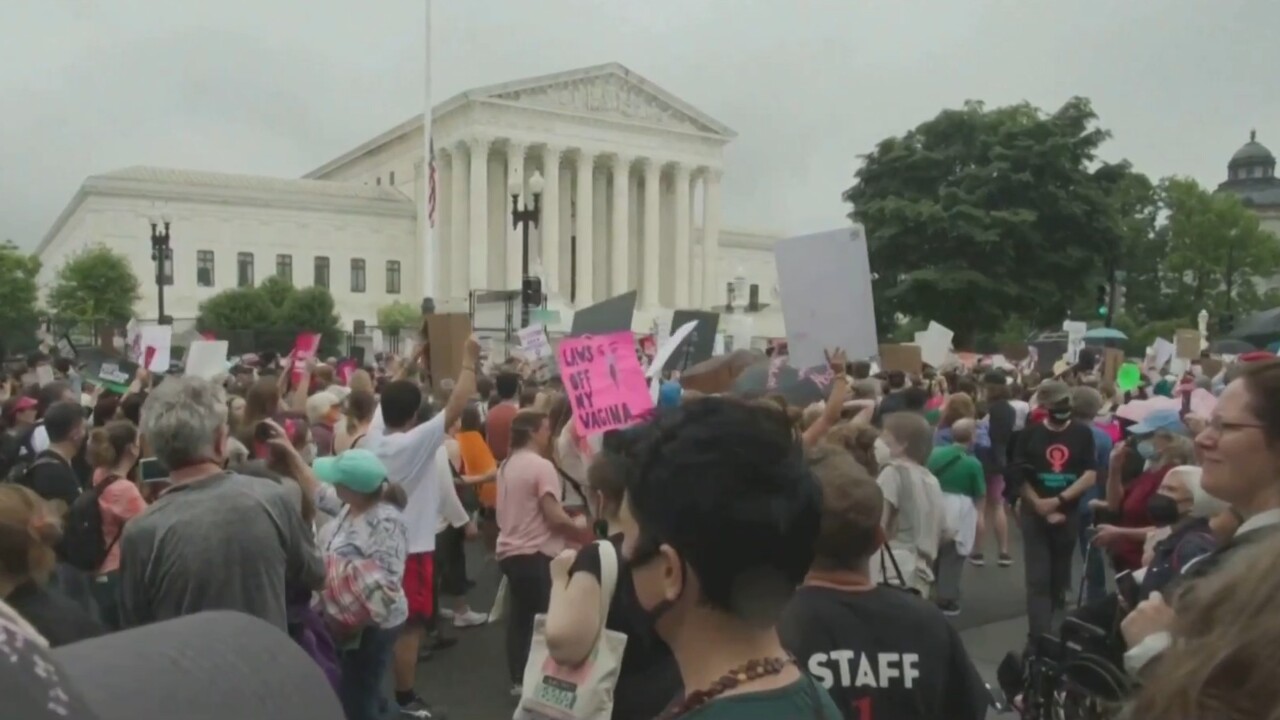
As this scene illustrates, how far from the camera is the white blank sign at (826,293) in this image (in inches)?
261

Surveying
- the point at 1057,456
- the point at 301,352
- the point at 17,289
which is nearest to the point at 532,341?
the point at 301,352

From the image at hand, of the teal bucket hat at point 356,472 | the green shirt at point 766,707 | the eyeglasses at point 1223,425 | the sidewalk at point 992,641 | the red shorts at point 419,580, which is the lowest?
the sidewalk at point 992,641

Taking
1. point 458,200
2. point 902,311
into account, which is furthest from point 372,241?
point 902,311

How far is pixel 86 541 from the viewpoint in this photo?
191 inches

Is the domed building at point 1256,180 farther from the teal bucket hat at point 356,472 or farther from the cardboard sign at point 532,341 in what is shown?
the teal bucket hat at point 356,472

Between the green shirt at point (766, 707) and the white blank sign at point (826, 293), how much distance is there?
16.1 feet

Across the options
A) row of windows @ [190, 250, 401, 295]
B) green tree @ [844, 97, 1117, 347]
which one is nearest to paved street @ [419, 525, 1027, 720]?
green tree @ [844, 97, 1117, 347]

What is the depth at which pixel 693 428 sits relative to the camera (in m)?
1.85

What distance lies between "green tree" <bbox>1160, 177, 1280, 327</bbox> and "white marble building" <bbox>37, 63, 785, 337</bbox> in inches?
938

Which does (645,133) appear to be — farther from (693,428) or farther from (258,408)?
(693,428)

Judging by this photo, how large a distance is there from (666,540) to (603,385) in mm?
4471

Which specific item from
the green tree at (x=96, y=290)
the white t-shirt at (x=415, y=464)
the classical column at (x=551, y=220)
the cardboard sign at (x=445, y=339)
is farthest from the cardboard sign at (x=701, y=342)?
the classical column at (x=551, y=220)

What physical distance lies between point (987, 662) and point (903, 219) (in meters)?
37.2

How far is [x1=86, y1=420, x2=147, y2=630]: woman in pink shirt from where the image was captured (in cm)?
476
